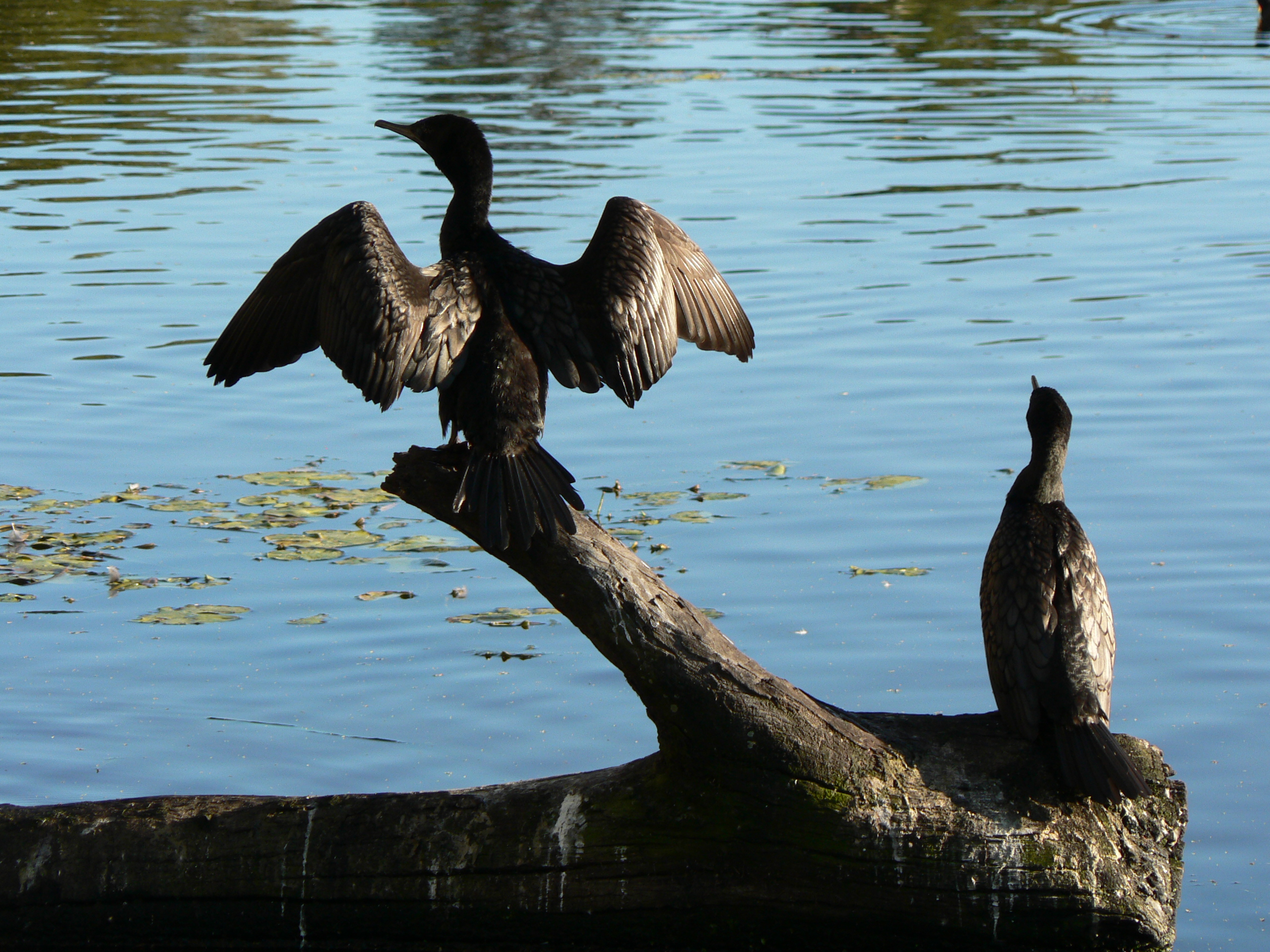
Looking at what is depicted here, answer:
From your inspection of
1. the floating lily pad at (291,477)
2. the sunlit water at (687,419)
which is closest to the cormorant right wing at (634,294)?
the sunlit water at (687,419)

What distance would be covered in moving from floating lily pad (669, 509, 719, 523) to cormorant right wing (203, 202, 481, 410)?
100 inches

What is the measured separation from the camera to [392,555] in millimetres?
6641

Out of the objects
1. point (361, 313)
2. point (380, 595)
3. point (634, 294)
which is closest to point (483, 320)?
point (361, 313)

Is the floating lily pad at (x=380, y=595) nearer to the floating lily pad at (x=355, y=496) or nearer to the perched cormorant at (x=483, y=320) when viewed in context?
the floating lily pad at (x=355, y=496)

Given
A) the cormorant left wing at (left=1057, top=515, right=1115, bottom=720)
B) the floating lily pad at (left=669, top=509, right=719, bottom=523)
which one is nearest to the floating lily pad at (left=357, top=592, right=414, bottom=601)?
the floating lily pad at (left=669, top=509, right=719, bottom=523)

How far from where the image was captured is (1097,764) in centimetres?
377

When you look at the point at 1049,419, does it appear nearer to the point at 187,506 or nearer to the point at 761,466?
the point at 761,466

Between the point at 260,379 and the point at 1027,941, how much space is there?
20.9 ft

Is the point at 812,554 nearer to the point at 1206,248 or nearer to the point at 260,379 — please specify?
the point at 260,379

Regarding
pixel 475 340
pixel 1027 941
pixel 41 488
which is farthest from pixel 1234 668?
pixel 41 488

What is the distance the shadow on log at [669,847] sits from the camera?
12.4ft

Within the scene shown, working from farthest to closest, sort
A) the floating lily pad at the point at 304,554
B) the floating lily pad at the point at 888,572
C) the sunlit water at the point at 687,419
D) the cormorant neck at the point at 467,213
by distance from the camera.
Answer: the floating lily pad at the point at 304,554 < the floating lily pad at the point at 888,572 < the sunlit water at the point at 687,419 < the cormorant neck at the point at 467,213

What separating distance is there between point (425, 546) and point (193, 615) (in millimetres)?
1067

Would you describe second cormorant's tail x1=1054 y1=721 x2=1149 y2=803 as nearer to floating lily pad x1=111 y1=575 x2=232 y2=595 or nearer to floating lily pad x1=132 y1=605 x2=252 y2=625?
floating lily pad x1=132 y1=605 x2=252 y2=625
